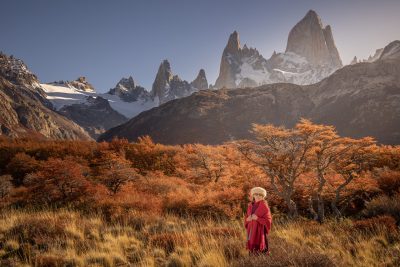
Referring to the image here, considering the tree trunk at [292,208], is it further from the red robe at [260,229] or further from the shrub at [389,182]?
the red robe at [260,229]

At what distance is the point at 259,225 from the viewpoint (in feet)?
17.8

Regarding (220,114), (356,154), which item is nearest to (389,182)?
(356,154)

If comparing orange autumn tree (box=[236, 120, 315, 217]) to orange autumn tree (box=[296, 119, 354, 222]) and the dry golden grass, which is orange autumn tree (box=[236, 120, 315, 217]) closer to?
orange autumn tree (box=[296, 119, 354, 222])

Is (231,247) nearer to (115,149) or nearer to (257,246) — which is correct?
(257,246)

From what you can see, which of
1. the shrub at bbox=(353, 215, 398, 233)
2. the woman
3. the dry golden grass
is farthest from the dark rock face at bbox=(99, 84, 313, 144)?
the woman

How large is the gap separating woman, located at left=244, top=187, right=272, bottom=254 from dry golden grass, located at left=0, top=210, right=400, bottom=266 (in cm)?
23

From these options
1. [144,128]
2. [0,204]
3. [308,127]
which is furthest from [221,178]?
[144,128]

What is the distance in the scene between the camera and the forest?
5902mm

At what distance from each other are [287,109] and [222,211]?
98.5 m

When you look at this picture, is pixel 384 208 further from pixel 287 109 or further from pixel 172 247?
pixel 287 109

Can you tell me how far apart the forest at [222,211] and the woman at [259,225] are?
0.90 feet

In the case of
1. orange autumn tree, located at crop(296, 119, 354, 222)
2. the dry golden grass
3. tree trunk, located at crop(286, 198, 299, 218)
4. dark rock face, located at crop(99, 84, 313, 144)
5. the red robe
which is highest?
dark rock face, located at crop(99, 84, 313, 144)

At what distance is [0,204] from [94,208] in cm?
478

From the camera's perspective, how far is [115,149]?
3309 centimetres
